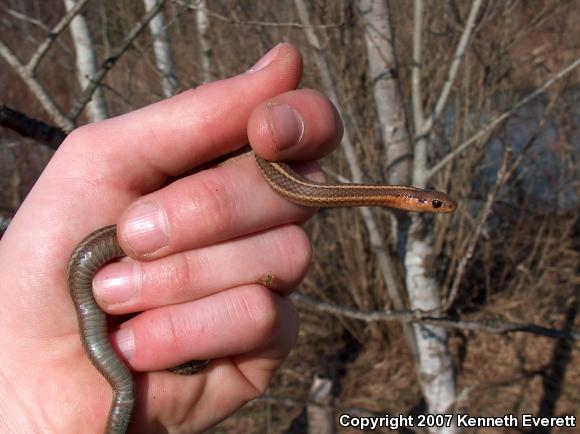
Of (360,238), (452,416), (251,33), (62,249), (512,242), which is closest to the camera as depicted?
(62,249)

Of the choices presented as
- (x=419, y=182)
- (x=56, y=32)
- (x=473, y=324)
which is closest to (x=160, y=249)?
(x=56, y=32)

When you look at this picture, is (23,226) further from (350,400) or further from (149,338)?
(350,400)

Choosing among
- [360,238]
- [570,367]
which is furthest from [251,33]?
[570,367]

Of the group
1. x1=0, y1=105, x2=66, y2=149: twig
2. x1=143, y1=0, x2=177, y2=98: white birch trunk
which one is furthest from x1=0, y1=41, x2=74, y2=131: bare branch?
x1=143, y1=0, x2=177, y2=98: white birch trunk

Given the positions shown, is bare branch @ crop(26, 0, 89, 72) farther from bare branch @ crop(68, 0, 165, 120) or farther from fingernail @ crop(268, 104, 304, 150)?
fingernail @ crop(268, 104, 304, 150)

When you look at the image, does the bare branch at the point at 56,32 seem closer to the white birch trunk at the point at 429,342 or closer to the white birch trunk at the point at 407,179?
the white birch trunk at the point at 407,179
